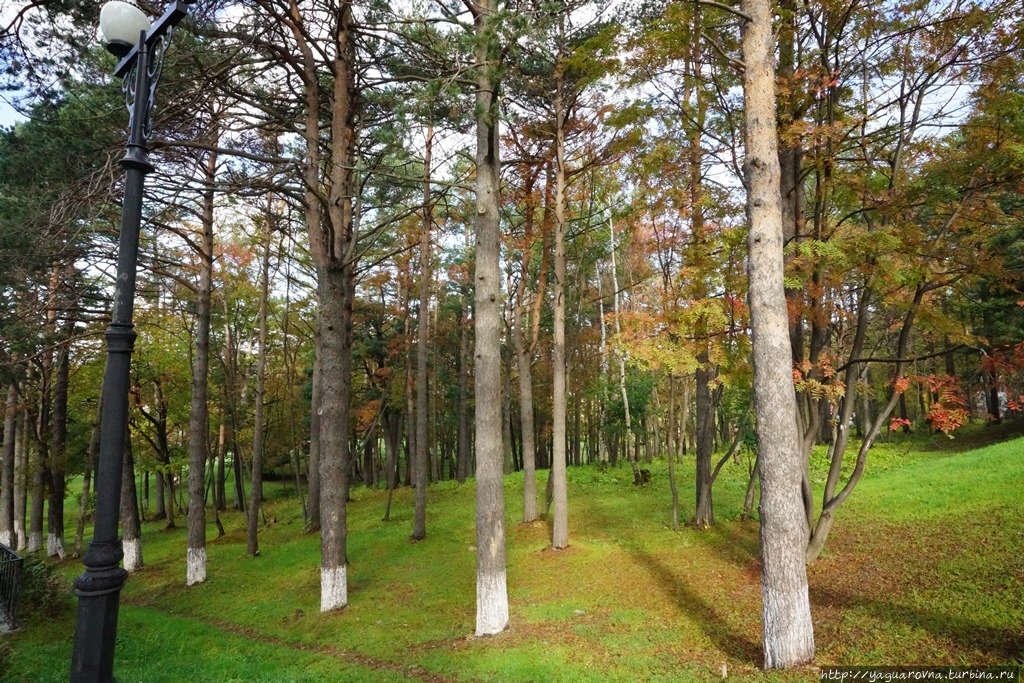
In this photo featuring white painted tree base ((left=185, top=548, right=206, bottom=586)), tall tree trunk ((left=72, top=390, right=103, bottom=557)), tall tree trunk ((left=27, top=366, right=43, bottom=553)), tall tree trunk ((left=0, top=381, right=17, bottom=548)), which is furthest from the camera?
tall tree trunk ((left=27, top=366, right=43, bottom=553))

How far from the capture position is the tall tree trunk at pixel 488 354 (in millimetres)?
6711

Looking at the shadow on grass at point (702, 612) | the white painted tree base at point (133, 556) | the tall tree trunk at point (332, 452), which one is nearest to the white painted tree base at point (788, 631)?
the shadow on grass at point (702, 612)

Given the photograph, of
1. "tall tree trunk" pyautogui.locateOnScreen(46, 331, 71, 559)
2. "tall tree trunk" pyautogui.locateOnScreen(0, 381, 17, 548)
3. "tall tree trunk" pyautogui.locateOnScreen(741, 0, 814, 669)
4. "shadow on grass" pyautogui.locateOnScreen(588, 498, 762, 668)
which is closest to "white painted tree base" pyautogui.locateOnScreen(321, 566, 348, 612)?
"shadow on grass" pyautogui.locateOnScreen(588, 498, 762, 668)

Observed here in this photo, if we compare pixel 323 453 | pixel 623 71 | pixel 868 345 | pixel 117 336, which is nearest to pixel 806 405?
pixel 623 71

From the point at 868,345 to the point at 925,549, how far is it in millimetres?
16938

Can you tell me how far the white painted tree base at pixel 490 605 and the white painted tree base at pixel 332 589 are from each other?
3.39 metres

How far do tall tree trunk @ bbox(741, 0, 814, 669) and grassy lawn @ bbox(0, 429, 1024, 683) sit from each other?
47 cm

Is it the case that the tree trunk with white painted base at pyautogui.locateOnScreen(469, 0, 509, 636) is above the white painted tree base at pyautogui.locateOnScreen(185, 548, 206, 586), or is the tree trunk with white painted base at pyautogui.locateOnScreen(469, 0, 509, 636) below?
above

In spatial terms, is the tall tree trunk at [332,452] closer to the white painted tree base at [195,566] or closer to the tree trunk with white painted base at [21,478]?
the white painted tree base at [195,566]

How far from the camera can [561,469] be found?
11.1 meters

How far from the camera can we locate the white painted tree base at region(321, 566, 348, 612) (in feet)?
28.8

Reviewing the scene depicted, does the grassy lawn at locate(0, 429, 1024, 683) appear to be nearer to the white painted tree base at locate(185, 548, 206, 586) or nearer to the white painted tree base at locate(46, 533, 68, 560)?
the white painted tree base at locate(185, 548, 206, 586)

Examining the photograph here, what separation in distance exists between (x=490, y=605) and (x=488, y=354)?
3333 mm

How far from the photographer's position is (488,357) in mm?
7188
